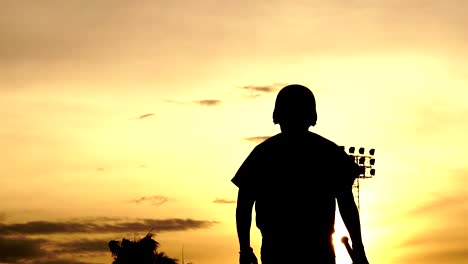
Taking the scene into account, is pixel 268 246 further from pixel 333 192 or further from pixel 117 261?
pixel 117 261

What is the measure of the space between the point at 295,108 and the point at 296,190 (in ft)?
2.26

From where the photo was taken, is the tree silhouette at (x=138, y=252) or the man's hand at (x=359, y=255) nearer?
the man's hand at (x=359, y=255)

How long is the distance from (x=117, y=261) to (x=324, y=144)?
46275mm

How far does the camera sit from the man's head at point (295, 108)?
840 centimetres

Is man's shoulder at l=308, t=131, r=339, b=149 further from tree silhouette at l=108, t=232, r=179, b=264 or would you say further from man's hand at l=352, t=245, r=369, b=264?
tree silhouette at l=108, t=232, r=179, b=264

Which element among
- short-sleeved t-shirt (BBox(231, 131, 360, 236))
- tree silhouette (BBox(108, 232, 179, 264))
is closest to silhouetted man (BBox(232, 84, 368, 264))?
short-sleeved t-shirt (BBox(231, 131, 360, 236))

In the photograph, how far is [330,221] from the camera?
8438 millimetres

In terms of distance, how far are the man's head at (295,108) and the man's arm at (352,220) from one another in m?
Answer: 0.68

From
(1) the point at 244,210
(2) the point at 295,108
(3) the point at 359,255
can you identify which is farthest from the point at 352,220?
(2) the point at 295,108

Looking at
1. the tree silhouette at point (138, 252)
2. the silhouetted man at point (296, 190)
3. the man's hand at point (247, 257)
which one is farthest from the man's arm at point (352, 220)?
the tree silhouette at point (138, 252)

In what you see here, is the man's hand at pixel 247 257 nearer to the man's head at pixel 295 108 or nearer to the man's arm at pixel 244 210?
the man's arm at pixel 244 210

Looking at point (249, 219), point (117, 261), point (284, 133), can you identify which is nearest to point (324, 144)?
point (284, 133)

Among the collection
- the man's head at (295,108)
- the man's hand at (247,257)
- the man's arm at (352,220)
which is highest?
the man's head at (295,108)

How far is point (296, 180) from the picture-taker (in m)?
8.48
